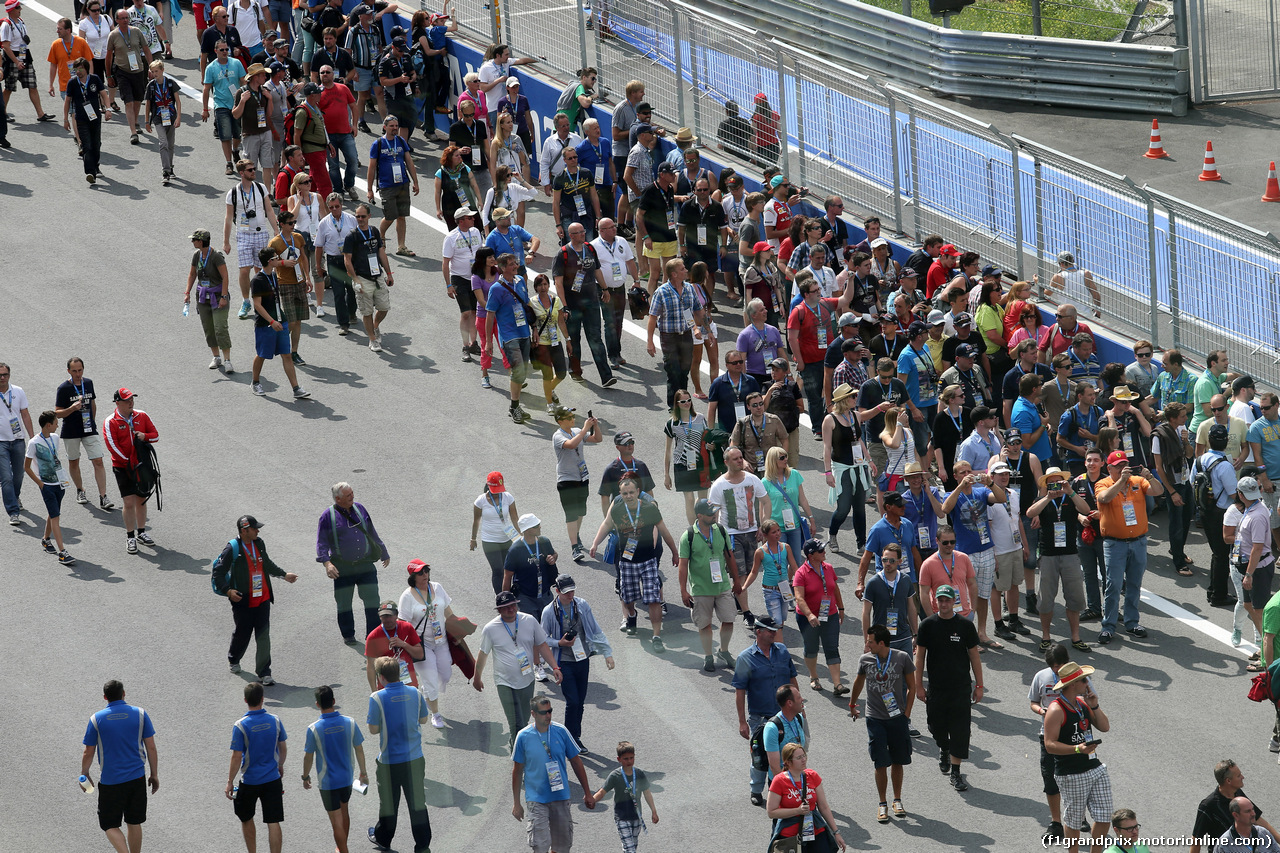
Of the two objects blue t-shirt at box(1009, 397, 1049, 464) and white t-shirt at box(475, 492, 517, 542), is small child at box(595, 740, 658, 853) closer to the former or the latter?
white t-shirt at box(475, 492, 517, 542)

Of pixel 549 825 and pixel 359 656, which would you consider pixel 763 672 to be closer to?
pixel 549 825

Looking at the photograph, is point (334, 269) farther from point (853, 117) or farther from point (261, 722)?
point (261, 722)

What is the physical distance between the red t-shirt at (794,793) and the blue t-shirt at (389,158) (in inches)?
465

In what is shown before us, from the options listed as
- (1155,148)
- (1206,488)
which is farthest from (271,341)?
(1155,148)

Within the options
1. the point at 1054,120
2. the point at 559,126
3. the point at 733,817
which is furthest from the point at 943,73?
the point at 733,817

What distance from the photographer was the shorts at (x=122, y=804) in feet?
40.1

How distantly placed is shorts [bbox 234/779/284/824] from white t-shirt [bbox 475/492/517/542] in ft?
11.4

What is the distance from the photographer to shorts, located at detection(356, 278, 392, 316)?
65.0 ft

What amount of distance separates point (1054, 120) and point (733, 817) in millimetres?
15441

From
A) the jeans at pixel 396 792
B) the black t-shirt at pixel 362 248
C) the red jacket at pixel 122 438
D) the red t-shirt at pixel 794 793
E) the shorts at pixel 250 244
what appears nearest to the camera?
the red t-shirt at pixel 794 793

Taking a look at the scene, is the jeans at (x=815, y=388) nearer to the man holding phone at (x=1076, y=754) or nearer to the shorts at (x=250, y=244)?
the man holding phone at (x=1076, y=754)

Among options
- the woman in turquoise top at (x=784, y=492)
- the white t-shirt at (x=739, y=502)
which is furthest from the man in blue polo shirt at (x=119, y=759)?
the woman in turquoise top at (x=784, y=492)

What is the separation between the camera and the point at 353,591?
14945 mm

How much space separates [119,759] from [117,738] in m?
0.16
